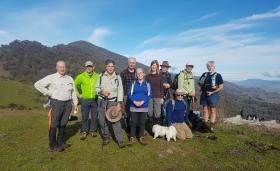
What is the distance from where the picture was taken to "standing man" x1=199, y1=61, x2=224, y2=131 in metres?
11.8

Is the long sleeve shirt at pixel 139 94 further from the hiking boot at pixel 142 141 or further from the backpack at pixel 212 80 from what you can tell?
the backpack at pixel 212 80

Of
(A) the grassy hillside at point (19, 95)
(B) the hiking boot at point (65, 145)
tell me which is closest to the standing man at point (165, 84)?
(B) the hiking boot at point (65, 145)

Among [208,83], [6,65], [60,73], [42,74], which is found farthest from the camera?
[6,65]

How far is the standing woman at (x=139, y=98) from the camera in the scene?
10.3 metres

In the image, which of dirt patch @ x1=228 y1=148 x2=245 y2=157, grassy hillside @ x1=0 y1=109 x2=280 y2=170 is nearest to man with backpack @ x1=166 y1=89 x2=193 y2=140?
grassy hillside @ x1=0 y1=109 x2=280 y2=170

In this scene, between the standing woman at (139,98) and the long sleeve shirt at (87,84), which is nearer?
the standing woman at (139,98)

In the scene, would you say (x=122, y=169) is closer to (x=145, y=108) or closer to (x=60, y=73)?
(x=145, y=108)

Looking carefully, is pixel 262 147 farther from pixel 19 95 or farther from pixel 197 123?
pixel 19 95

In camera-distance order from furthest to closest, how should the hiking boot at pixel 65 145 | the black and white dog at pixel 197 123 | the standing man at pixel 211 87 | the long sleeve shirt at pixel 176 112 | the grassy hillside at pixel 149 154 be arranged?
1. the black and white dog at pixel 197 123
2. the standing man at pixel 211 87
3. the long sleeve shirt at pixel 176 112
4. the hiking boot at pixel 65 145
5. the grassy hillside at pixel 149 154

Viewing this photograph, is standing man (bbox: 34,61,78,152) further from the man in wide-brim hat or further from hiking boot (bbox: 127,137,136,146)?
hiking boot (bbox: 127,137,136,146)

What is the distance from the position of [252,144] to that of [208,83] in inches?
113

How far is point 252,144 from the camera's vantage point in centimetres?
1098

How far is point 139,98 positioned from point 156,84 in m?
1.23

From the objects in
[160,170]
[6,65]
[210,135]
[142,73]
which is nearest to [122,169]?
[160,170]
